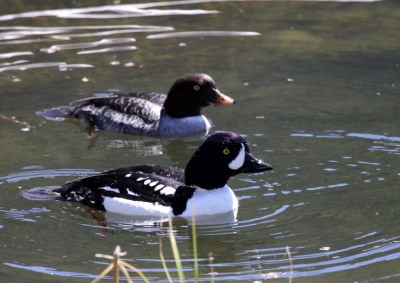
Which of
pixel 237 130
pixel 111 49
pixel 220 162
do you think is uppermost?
pixel 220 162

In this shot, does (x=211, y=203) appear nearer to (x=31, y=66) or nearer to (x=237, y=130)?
(x=237, y=130)

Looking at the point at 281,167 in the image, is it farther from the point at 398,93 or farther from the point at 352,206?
the point at 398,93

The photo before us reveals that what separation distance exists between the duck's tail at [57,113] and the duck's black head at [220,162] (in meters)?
3.67

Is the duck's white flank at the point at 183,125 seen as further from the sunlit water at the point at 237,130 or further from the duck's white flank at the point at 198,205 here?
the duck's white flank at the point at 198,205

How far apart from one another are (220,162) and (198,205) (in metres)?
0.47

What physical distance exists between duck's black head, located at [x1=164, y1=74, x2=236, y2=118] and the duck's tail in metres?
1.33

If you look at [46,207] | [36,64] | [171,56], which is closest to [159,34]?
[171,56]

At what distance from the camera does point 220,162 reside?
26.2 ft

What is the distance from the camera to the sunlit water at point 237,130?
7117 millimetres

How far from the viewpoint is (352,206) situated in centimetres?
809

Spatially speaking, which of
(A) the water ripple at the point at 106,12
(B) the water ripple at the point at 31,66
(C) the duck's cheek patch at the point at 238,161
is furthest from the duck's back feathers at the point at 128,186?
(A) the water ripple at the point at 106,12

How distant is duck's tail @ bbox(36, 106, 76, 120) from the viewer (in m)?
11.3

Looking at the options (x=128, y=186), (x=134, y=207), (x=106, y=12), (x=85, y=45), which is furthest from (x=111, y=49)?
(x=134, y=207)

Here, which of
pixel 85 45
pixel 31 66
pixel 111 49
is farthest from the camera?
pixel 85 45
